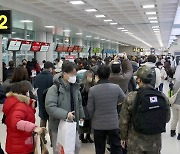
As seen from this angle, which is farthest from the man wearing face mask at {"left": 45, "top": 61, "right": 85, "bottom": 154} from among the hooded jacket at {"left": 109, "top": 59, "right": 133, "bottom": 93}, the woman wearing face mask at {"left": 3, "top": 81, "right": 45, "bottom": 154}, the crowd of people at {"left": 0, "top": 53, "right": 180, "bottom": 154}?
the hooded jacket at {"left": 109, "top": 59, "right": 133, "bottom": 93}

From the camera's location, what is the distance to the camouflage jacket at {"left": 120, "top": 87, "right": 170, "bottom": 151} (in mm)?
3096

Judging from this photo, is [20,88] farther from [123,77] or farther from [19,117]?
[123,77]

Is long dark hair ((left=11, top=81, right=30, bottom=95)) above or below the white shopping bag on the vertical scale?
above

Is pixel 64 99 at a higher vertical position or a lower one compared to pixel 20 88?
lower

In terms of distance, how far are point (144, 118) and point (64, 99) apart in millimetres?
1018

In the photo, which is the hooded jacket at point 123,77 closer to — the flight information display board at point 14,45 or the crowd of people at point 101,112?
the crowd of people at point 101,112

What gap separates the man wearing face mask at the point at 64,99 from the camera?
11.1 ft

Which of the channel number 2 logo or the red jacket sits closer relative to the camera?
the red jacket

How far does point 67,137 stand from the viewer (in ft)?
10.6

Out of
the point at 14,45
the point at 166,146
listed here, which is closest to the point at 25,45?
the point at 14,45

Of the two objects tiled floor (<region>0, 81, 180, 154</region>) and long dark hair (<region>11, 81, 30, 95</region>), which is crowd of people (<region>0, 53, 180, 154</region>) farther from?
tiled floor (<region>0, 81, 180, 154</region>)

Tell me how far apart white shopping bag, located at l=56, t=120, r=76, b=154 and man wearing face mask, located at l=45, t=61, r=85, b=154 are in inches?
4.6

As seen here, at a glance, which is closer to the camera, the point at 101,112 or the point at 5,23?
the point at 101,112

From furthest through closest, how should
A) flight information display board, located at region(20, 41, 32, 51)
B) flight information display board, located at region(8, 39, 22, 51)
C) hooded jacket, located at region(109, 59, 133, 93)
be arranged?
flight information display board, located at region(20, 41, 32, 51) → flight information display board, located at region(8, 39, 22, 51) → hooded jacket, located at region(109, 59, 133, 93)
